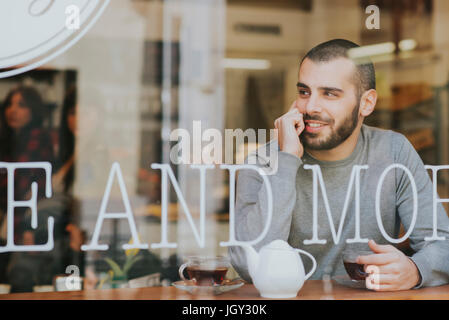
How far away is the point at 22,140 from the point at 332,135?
112 centimetres

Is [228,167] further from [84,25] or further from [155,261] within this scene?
[84,25]

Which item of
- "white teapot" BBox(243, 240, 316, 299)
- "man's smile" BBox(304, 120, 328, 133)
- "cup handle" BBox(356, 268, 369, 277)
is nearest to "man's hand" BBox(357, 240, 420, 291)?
"cup handle" BBox(356, 268, 369, 277)

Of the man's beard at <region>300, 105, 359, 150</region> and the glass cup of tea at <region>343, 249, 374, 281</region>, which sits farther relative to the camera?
the man's beard at <region>300, 105, 359, 150</region>

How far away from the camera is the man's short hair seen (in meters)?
2.04

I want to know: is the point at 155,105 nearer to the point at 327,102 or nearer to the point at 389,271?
the point at 327,102

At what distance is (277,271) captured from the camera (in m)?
1.67

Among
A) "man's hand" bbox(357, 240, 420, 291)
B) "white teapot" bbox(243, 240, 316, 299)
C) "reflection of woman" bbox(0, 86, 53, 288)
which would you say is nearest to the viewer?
"white teapot" bbox(243, 240, 316, 299)

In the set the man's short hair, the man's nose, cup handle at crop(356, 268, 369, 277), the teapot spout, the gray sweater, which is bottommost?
cup handle at crop(356, 268, 369, 277)

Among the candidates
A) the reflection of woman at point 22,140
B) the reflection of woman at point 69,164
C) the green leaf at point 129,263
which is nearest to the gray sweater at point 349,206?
the green leaf at point 129,263

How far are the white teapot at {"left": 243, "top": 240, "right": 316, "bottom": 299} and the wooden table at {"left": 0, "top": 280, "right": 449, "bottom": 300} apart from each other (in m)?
0.06

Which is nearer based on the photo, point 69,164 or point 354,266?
point 354,266

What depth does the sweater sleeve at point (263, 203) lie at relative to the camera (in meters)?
1.94

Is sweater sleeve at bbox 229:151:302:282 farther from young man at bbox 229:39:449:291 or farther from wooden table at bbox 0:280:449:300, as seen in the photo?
wooden table at bbox 0:280:449:300

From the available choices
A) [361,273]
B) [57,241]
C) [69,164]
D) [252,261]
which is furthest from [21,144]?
[361,273]
